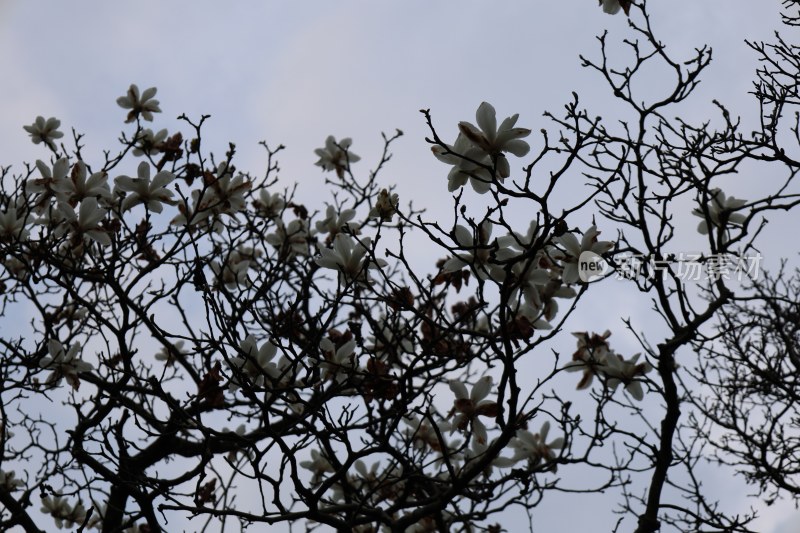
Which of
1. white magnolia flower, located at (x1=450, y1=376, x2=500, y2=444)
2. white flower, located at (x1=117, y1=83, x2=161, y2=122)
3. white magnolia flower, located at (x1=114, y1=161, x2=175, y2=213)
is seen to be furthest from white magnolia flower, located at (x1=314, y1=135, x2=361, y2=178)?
white magnolia flower, located at (x1=450, y1=376, x2=500, y2=444)

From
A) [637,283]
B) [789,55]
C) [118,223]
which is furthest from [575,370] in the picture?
[118,223]

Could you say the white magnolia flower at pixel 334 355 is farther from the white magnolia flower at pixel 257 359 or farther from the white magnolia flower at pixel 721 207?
the white magnolia flower at pixel 721 207

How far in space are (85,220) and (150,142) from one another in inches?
53.8

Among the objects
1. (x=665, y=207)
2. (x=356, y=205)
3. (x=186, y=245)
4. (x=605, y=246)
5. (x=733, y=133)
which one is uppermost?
(x=356, y=205)

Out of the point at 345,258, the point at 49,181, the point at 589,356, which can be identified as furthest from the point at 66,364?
the point at 589,356

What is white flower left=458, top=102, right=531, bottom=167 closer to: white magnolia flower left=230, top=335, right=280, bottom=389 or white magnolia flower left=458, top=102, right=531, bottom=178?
white magnolia flower left=458, top=102, right=531, bottom=178

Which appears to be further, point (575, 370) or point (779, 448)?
point (779, 448)

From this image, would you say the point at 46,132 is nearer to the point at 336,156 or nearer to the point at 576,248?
the point at 336,156

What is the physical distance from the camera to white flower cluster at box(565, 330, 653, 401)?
330cm

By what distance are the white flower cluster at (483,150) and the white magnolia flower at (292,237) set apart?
3.26 m

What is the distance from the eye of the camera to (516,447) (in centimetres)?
421

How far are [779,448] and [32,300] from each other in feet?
17.9

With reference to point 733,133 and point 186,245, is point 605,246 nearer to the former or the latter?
point 733,133

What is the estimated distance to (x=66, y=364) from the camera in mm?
4355
